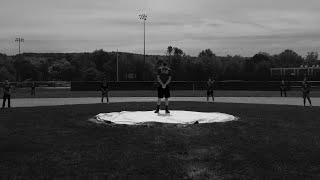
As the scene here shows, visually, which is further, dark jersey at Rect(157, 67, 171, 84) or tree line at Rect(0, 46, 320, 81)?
tree line at Rect(0, 46, 320, 81)

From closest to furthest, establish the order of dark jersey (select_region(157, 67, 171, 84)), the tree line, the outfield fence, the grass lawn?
1. the grass lawn
2. dark jersey (select_region(157, 67, 171, 84))
3. the outfield fence
4. the tree line

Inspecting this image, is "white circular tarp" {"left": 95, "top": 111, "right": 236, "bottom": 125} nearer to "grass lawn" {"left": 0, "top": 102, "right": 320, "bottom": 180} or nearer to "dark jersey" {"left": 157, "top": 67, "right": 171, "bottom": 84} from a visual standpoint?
"grass lawn" {"left": 0, "top": 102, "right": 320, "bottom": 180}

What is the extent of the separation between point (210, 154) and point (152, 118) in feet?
15.5

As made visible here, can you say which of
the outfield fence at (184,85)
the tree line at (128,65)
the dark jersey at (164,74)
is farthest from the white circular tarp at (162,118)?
the tree line at (128,65)

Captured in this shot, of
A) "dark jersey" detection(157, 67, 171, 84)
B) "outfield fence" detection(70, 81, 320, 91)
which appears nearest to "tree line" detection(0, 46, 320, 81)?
"outfield fence" detection(70, 81, 320, 91)

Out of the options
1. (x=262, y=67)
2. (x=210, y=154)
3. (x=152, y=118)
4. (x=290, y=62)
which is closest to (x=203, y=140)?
(x=210, y=154)

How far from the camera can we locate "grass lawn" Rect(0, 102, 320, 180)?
24.5 ft

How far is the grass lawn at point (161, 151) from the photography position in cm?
746

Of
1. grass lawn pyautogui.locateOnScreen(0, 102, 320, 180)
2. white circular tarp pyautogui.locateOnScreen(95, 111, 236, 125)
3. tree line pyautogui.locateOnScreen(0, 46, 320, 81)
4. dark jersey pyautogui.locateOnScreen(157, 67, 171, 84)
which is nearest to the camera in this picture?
grass lawn pyautogui.locateOnScreen(0, 102, 320, 180)

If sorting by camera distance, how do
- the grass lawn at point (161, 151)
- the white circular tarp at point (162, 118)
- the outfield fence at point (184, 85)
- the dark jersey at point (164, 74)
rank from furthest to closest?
1. the outfield fence at point (184, 85)
2. the dark jersey at point (164, 74)
3. the white circular tarp at point (162, 118)
4. the grass lawn at point (161, 151)

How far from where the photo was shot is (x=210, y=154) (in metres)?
8.97

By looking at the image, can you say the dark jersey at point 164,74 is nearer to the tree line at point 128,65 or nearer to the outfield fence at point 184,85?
the outfield fence at point 184,85

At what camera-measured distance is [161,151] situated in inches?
365

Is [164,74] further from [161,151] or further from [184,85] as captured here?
[184,85]
